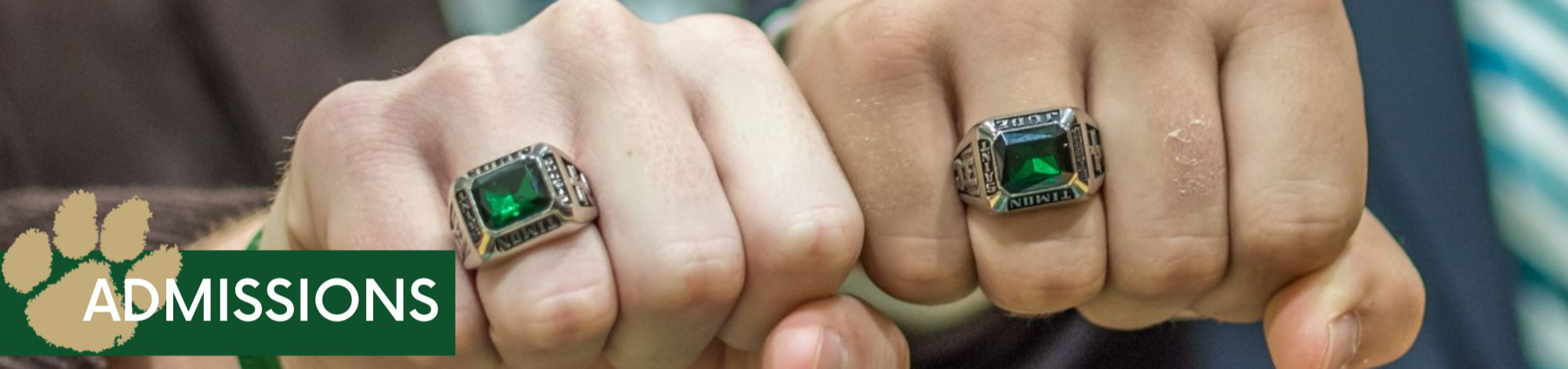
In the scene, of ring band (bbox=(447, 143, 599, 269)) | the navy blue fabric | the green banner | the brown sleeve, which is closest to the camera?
ring band (bbox=(447, 143, 599, 269))

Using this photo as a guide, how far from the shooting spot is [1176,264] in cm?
61

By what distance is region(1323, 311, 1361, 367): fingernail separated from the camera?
0.62 metres

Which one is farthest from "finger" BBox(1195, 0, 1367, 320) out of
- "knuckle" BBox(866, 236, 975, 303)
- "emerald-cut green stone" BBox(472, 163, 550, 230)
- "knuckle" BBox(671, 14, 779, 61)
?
"emerald-cut green stone" BBox(472, 163, 550, 230)

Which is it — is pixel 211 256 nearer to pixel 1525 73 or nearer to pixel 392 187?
Result: pixel 392 187

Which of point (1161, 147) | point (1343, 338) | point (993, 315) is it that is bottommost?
point (993, 315)

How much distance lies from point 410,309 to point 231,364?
11.9 inches

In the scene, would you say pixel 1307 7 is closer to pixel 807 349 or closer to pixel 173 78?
pixel 807 349

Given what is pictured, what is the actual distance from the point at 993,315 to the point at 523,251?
52 cm

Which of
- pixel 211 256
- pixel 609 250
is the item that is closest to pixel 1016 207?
pixel 609 250

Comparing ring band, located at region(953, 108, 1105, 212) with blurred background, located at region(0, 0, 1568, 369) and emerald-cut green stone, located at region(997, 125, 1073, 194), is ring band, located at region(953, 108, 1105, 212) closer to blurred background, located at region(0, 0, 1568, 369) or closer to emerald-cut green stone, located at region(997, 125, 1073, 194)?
emerald-cut green stone, located at region(997, 125, 1073, 194)

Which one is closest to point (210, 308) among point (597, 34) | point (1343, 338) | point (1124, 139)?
point (597, 34)

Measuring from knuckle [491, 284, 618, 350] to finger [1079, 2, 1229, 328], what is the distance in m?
0.27

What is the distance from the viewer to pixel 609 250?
1.92 ft

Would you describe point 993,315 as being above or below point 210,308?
below
